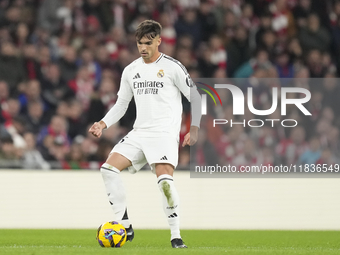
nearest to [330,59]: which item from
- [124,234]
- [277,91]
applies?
[277,91]

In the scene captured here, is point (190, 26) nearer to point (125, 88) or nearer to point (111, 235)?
point (125, 88)

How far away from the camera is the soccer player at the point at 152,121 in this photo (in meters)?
6.11

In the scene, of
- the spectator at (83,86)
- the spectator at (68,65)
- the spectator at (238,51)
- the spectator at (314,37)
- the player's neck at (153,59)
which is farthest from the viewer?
the spectator at (314,37)

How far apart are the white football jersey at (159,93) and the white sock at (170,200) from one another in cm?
51

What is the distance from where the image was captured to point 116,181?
244 inches

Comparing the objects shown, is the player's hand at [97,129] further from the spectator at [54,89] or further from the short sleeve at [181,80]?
the spectator at [54,89]

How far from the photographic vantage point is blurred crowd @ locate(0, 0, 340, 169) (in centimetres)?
1045

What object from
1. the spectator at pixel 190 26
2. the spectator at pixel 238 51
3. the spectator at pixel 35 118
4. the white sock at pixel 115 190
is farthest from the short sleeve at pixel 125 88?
the spectator at pixel 190 26

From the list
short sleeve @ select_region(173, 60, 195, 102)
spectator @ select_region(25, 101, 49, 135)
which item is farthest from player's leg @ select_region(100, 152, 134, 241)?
spectator @ select_region(25, 101, 49, 135)

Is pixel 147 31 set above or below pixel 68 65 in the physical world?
above

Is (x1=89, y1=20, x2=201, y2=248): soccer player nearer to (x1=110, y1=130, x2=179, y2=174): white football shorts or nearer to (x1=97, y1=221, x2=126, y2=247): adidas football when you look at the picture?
(x1=110, y1=130, x2=179, y2=174): white football shorts

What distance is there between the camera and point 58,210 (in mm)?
10164

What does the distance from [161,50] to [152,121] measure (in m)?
6.17

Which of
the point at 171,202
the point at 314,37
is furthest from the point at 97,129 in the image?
the point at 314,37
